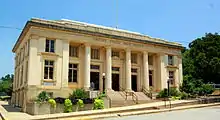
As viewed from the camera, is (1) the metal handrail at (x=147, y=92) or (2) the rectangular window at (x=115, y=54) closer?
(1) the metal handrail at (x=147, y=92)

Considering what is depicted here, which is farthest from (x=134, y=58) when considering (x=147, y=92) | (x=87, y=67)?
(x=87, y=67)

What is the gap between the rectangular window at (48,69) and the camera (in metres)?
27.5

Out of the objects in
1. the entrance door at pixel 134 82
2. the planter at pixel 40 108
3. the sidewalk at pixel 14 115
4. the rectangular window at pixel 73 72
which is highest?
the rectangular window at pixel 73 72

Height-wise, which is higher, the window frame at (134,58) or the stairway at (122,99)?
the window frame at (134,58)

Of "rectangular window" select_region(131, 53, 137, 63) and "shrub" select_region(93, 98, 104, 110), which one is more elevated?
"rectangular window" select_region(131, 53, 137, 63)

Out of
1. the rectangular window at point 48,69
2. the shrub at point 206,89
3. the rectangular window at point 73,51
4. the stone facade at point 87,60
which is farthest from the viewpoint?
the shrub at point 206,89

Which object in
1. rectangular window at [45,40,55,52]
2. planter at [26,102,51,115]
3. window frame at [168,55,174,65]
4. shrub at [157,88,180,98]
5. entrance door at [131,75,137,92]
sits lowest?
planter at [26,102,51,115]

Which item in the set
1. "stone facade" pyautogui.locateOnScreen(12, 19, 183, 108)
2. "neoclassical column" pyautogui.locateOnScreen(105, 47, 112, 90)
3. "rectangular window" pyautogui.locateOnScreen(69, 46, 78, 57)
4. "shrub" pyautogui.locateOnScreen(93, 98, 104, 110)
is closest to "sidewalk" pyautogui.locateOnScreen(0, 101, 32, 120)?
"stone facade" pyautogui.locateOnScreen(12, 19, 183, 108)

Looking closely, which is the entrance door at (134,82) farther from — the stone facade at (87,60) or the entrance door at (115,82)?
the entrance door at (115,82)

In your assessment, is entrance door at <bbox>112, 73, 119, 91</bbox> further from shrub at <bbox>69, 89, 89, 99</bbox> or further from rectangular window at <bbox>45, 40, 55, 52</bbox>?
rectangular window at <bbox>45, 40, 55, 52</bbox>

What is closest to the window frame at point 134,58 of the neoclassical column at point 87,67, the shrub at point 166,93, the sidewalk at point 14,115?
the shrub at point 166,93

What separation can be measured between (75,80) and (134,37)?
33.1ft

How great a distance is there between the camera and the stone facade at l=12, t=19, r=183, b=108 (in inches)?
1064

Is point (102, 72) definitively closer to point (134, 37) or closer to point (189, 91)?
Result: point (134, 37)
